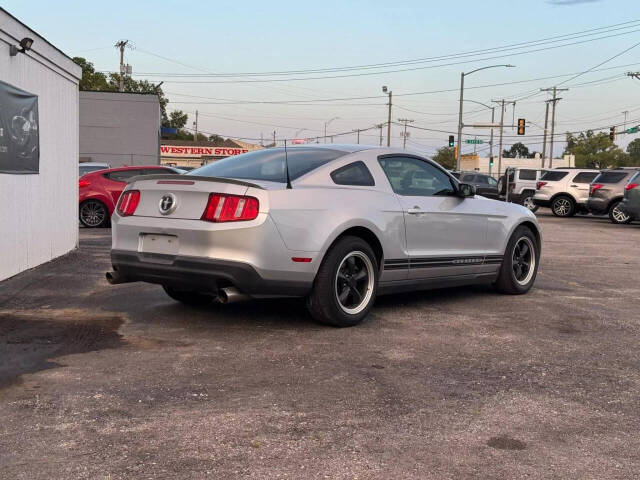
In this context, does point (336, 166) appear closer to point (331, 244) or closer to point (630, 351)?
point (331, 244)

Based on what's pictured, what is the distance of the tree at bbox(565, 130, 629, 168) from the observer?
111188 millimetres

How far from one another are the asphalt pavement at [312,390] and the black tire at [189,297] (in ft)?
0.30

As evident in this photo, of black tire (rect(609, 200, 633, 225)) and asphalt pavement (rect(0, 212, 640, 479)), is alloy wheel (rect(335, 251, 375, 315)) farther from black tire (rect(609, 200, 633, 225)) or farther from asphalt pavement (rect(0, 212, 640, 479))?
black tire (rect(609, 200, 633, 225))

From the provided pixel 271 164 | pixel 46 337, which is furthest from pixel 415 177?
pixel 46 337

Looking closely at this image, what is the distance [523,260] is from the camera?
800cm

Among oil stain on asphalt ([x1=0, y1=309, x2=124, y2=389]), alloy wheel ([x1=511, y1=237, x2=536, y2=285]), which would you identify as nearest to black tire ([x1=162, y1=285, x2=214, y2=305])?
oil stain on asphalt ([x1=0, y1=309, x2=124, y2=389])

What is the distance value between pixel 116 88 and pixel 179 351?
82.5 metres

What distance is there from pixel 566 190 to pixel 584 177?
2.51 feet

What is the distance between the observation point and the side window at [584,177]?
25.7m

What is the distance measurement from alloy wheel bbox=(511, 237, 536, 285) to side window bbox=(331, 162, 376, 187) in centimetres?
239

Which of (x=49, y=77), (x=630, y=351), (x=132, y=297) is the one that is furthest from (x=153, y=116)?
(x=630, y=351)

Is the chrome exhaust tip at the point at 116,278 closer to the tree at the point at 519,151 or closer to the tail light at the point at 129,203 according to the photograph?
the tail light at the point at 129,203

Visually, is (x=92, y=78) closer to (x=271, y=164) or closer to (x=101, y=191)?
(x=101, y=191)

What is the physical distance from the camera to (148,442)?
10.9 ft
